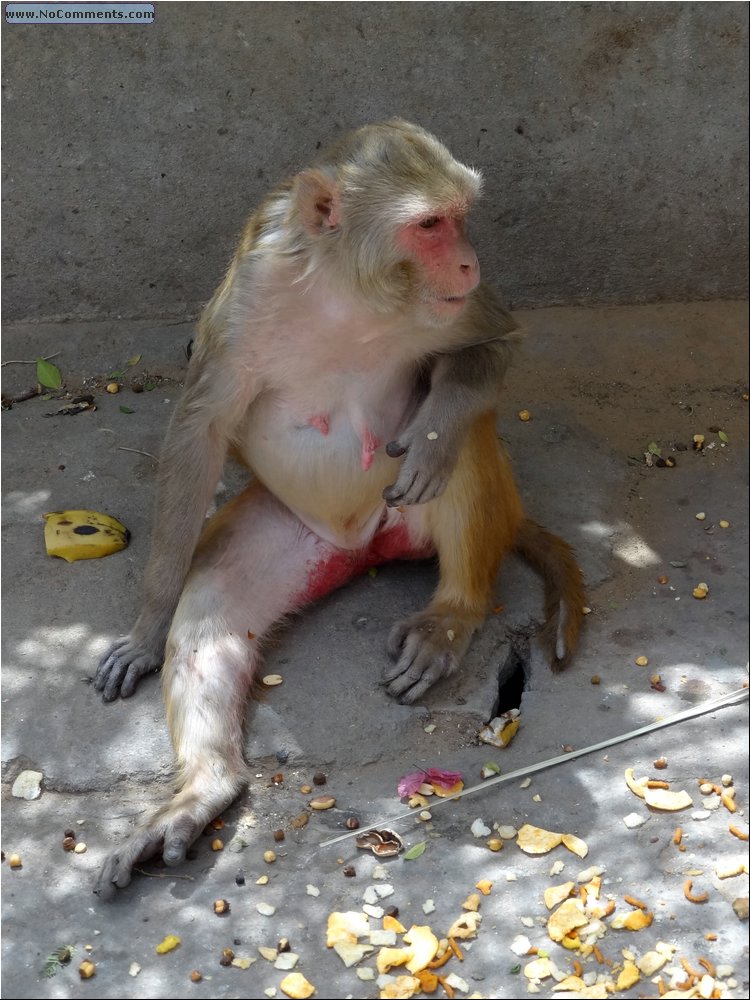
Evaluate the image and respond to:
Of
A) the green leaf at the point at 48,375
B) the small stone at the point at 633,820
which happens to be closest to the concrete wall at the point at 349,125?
the green leaf at the point at 48,375

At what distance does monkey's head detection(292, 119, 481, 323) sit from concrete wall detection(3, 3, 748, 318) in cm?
174

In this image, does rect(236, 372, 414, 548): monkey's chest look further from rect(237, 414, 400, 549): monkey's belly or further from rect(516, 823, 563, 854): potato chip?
rect(516, 823, 563, 854): potato chip

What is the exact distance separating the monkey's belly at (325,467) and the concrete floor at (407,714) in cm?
39

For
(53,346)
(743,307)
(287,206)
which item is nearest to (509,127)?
(743,307)

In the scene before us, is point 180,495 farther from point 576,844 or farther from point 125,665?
point 576,844

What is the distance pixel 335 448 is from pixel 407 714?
3.25 feet

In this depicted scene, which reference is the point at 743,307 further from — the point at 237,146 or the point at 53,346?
the point at 53,346

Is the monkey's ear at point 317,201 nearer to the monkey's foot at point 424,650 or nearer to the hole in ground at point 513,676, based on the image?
the monkey's foot at point 424,650

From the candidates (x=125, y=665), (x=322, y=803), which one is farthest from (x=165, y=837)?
(x=125, y=665)

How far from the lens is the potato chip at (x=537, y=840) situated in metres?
3.72

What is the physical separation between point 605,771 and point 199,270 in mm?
3285

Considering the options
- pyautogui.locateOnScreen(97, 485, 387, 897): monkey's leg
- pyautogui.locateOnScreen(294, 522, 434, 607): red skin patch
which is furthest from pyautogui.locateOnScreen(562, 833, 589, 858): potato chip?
pyautogui.locateOnScreen(294, 522, 434, 607): red skin patch

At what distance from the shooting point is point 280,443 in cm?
450

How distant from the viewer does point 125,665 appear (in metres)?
4.39
